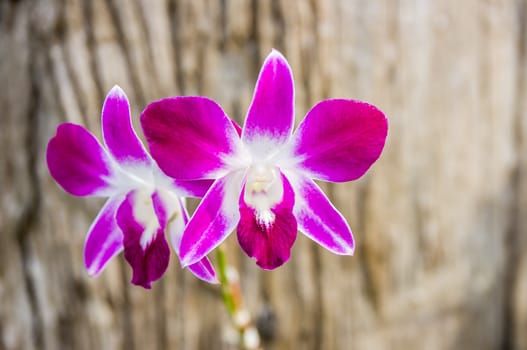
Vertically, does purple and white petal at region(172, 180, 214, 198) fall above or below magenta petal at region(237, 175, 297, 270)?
above

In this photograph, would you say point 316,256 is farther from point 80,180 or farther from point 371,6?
point 80,180

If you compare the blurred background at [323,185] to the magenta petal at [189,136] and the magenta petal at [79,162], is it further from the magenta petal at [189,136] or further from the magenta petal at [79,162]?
the magenta petal at [189,136]

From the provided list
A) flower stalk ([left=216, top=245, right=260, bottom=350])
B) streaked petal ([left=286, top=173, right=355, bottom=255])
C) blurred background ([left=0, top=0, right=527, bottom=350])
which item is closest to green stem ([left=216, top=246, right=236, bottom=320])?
flower stalk ([left=216, top=245, right=260, bottom=350])

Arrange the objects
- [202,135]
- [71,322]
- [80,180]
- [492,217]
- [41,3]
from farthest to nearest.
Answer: [492,217], [71,322], [41,3], [80,180], [202,135]

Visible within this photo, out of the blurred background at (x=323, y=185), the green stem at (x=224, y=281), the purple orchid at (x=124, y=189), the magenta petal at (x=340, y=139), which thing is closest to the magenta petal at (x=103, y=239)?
the purple orchid at (x=124, y=189)

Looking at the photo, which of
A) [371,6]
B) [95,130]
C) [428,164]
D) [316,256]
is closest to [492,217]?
[428,164]

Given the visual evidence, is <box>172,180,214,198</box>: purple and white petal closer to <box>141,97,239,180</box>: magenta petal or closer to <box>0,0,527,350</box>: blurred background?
<box>141,97,239,180</box>: magenta petal

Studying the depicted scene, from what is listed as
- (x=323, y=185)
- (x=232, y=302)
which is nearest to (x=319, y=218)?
(x=232, y=302)
